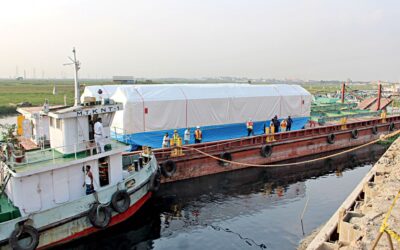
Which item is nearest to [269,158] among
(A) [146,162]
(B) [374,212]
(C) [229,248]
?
(A) [146,162]

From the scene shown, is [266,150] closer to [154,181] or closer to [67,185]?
[154,181]

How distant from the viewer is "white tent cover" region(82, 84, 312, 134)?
747 inches

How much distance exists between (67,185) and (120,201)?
2031 mm

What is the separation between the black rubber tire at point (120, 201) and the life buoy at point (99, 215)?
33cm

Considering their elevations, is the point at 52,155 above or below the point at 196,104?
below

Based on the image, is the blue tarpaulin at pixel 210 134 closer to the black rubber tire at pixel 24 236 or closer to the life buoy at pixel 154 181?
the life buoy at pixel 154 181

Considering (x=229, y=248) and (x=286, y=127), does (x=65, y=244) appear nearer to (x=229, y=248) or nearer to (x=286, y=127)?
(x=229, y=248)

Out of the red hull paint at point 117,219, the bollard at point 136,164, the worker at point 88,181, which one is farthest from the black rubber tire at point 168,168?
the worker at point 88,181

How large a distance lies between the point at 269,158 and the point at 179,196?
738 cm

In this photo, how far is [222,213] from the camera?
14875mm

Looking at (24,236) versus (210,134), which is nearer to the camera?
(24,236)

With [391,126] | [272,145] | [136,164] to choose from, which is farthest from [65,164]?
[391,126]

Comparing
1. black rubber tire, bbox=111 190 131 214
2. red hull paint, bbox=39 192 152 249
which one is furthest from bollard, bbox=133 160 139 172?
black rubber tire, bbox=111 190 131 214

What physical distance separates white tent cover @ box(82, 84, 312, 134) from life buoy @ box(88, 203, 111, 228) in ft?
21.7
